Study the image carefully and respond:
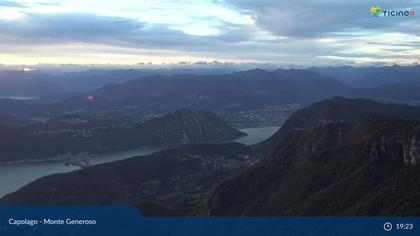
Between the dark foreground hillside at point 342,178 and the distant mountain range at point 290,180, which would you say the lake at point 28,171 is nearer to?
the distant mountain range at point 290,180

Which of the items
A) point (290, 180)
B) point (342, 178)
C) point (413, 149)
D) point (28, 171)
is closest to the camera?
point (413, 149)

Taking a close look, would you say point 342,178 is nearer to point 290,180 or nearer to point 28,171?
point 290,180

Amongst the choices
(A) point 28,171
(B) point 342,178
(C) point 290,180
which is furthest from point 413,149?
(A) point 28,171

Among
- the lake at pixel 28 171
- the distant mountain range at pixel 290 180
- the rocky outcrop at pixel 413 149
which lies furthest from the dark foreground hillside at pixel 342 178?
the lake at pixel 28 171

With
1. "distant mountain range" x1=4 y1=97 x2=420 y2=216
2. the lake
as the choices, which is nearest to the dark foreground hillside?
"distant mountain range" x1=4 y1=97 x2=420 y2=216

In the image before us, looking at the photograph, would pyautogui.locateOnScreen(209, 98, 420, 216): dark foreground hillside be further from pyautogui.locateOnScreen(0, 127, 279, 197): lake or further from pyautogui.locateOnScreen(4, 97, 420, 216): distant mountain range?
pyautogui.locateOnScreen(0, 127, 279, 197): lake

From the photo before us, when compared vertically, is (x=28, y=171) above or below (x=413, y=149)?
below

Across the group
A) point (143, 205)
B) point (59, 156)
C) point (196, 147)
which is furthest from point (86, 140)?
point (143, 205)

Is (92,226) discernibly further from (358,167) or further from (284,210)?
(358,167)

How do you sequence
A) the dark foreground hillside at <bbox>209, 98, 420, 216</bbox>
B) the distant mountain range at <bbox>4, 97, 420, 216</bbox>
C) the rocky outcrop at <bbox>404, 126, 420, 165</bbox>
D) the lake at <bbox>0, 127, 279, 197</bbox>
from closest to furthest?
the dark foreground hillside at <bbox>209, 98, 420, 216</bbox> < the distant mountain range at <bbox>4, 97, 420, 216</bbox> < the rocky outcrop at <bbox>404, 126, 420, 165</bbox> < the lake at <bbox>0, 127, 279, 197</bbox>
